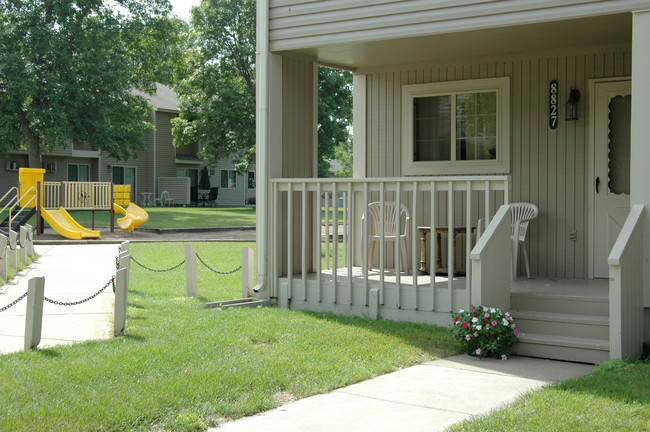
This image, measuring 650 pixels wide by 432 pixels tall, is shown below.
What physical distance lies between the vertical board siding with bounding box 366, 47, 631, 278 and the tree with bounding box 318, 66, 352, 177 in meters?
25.3

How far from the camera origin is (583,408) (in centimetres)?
466

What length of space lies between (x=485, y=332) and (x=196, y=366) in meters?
2.43

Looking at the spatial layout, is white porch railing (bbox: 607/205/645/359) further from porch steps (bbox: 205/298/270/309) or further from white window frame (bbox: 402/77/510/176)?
porch steps (bbox: 205/298/270/309)

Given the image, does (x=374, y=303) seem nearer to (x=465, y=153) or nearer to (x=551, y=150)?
(x=465, y=153)

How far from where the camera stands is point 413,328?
7.37 meters

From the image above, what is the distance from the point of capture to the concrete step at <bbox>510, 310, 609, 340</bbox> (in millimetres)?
6637

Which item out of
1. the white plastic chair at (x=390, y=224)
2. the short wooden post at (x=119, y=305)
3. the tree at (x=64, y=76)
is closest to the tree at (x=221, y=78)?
the tree at (x=64, y=76)

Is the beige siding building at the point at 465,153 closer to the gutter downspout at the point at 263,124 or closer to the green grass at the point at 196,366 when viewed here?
the gutter downspout at the point at 263,124

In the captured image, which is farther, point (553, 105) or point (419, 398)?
point (553, 105)

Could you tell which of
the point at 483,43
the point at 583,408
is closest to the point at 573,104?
the point at 483,43

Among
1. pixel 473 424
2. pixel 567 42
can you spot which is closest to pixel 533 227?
pixel 567 42

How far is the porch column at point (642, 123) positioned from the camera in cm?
653

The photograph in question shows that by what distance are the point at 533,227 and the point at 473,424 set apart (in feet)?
17.1

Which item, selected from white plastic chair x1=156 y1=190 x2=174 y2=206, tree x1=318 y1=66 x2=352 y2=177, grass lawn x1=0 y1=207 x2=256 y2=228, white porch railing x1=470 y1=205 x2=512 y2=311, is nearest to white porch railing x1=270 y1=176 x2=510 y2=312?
white porch railing x1=470 y1=205 x2=512 y2=311
